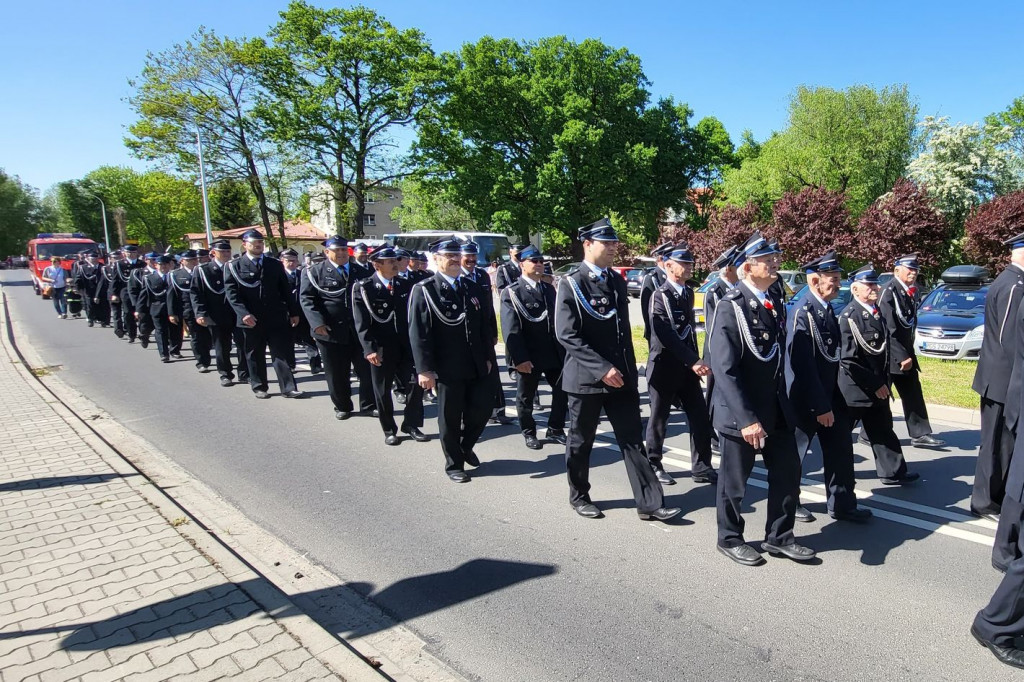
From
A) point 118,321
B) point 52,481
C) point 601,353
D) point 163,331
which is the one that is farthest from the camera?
point 118,321

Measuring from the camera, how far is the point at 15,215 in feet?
216

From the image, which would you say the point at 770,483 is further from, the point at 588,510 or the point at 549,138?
the point at 549,138

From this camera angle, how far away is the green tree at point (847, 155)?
32.3 meters

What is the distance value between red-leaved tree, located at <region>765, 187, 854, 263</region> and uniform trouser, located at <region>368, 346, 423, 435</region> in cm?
2008

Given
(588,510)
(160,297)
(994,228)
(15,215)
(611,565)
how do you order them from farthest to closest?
(15,215), (994,228), (160,297), (588,510), (611,565)

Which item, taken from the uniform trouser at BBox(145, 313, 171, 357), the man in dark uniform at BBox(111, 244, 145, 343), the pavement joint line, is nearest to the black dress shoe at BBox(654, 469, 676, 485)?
the pavement joint line

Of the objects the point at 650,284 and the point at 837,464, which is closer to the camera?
the point at 837,464

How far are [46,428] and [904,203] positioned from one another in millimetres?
24166

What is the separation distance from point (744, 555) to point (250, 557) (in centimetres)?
309

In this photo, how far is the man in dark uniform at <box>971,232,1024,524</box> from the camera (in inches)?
175

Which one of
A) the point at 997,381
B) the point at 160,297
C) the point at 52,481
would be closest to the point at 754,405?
the point at 997,381

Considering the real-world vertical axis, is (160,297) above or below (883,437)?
above

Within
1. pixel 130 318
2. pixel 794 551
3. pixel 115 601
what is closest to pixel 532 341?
pixel 794 551

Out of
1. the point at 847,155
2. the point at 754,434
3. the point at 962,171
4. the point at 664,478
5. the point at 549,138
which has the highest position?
the point at 549,138
